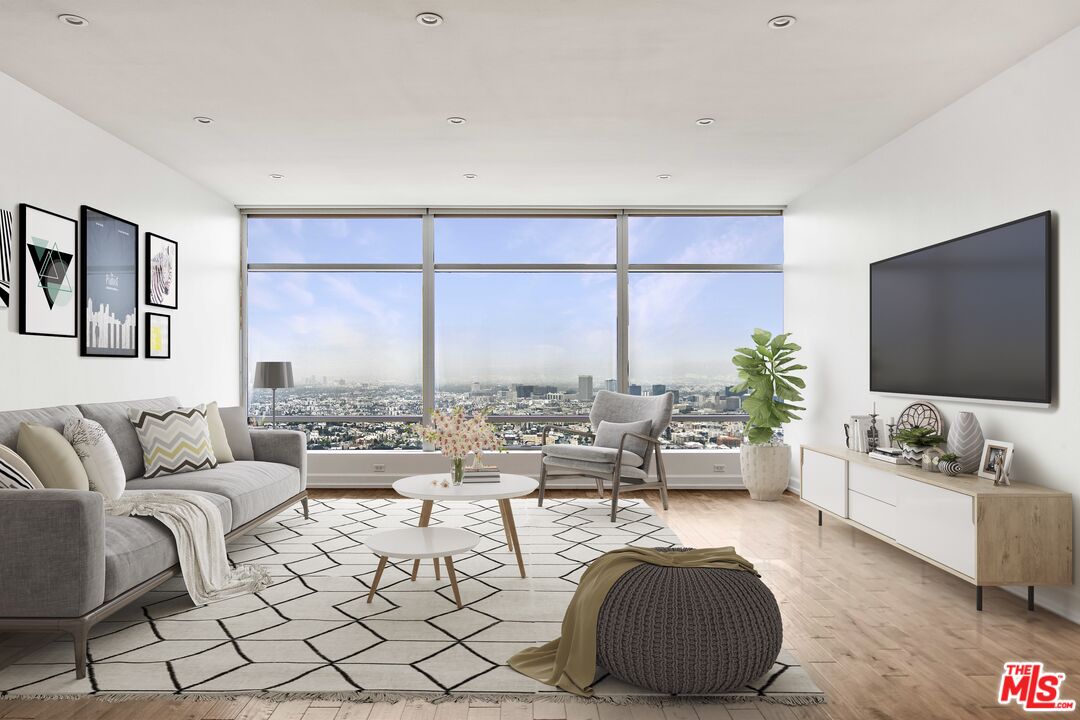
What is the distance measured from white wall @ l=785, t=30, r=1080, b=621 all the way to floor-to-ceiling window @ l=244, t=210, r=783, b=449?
36.1 inches

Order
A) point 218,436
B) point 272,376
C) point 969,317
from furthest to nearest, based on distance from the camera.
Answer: point 272,376, point 218,436, point 969,317

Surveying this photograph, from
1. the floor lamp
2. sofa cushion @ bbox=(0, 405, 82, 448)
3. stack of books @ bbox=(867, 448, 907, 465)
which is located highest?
the floor lamp

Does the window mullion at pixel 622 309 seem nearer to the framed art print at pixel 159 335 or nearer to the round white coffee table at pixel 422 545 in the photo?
the round white coffee table at pixel 422 545

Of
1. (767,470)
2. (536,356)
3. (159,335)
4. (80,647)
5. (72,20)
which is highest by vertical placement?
(72,20)

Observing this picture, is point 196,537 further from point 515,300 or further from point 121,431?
point 515,300

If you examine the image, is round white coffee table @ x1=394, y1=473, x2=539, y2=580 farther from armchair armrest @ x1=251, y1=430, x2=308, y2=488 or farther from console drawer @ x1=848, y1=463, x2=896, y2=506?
console drawer @ x1=848, y1=463, x2=896, y2=506

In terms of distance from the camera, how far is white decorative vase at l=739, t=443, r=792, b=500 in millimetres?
6262

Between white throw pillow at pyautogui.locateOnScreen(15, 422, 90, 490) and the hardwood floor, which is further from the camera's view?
white throw pillow at pyautogui.locateOnScreen(15, 422, 90, 490)

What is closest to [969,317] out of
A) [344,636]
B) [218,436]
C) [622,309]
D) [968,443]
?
[968,443]

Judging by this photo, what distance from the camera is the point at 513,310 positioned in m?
7.06

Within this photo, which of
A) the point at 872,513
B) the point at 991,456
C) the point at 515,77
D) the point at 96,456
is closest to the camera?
the point at 96,456

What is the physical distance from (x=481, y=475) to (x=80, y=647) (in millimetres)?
2085

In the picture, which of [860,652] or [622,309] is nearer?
[860,652]

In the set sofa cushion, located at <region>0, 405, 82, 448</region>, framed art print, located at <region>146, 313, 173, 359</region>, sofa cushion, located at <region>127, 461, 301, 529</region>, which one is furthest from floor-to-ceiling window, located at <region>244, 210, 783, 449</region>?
sofa cushion, located at <region>0, 405, 82, 448</region>
